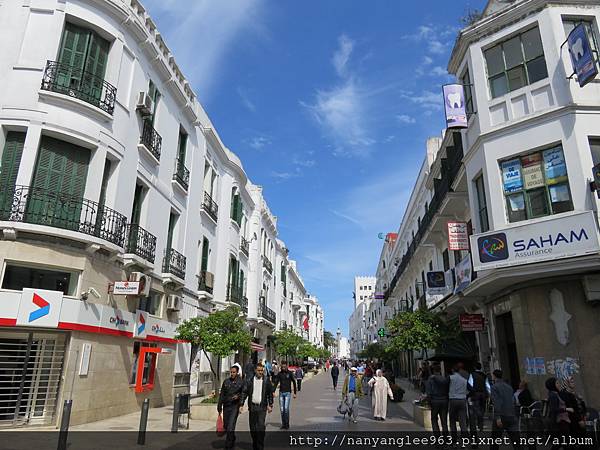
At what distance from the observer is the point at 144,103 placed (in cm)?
1508

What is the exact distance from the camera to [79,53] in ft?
43.5

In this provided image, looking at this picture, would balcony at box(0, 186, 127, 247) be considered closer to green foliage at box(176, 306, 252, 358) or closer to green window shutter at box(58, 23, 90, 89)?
green window shutter at box(58, 23, 90, 89)

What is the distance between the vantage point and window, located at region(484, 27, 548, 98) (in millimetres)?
13091

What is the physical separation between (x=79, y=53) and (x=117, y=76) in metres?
1.29

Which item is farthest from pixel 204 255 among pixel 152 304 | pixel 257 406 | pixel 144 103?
pixel 257 406

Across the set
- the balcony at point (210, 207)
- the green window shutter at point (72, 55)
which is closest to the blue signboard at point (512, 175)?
the green window shutter at point (72, 55)

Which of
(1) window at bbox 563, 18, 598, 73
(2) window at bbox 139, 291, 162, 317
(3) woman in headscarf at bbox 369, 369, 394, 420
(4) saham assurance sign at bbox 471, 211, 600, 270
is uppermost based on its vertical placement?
(1) window at bbox 563, 18, 598, 73

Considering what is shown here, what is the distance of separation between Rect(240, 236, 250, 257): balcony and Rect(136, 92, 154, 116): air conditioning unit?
14.1m

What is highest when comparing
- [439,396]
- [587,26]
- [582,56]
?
[587,26]

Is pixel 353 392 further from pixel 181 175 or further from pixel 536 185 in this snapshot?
pixel 181 175

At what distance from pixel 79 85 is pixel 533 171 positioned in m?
13.8

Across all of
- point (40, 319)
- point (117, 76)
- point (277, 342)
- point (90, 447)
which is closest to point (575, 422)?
point (90, 447)

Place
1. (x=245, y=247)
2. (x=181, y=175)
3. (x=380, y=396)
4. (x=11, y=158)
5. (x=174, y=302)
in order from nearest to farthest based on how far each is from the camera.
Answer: (x=11, y=158) → (x=380, y=396) → (x=174, y=302) → (x=181, y=175) → (x=245, y=247)

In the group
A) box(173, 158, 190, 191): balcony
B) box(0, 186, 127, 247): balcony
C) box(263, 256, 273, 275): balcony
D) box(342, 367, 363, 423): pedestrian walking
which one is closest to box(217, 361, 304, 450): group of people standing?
box(342, 367, 363, 423): pedestrian walking
